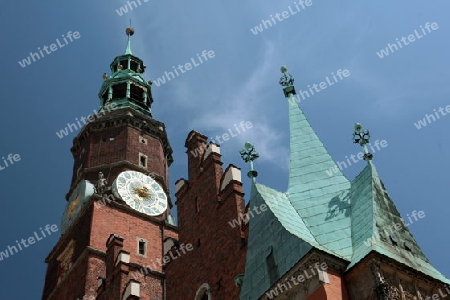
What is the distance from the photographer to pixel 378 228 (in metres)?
15.6

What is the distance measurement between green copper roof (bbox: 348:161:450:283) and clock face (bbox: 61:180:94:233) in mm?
21932

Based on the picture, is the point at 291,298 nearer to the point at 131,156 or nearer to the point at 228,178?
the point at 228,178

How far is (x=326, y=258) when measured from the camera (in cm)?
1487

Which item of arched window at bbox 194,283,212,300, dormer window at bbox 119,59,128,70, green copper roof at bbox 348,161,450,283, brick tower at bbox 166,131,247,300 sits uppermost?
dormer window at bbox 119,59,128,70

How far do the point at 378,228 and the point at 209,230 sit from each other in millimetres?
6611

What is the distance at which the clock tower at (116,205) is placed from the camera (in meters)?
31.4

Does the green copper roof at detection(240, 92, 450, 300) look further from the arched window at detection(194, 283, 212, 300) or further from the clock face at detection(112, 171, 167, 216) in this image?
the clock face at detection(112, 171, 167, 216)

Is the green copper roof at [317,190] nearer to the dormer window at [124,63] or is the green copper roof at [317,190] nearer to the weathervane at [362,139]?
the weathervane at [362,139]

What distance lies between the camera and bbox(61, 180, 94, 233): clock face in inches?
1464

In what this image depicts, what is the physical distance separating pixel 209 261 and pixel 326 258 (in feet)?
19.6

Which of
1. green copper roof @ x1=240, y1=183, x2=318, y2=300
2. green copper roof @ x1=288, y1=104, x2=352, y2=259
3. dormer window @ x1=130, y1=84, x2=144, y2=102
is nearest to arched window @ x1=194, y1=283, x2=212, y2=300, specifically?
green copper roof @ x1=240, y1=183, x2=318, y2=300

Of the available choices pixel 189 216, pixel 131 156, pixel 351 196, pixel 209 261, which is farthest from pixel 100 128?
pixel 351 196

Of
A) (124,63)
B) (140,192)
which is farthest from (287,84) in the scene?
(124,63)

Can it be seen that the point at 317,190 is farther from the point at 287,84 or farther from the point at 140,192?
the point at 140,192
